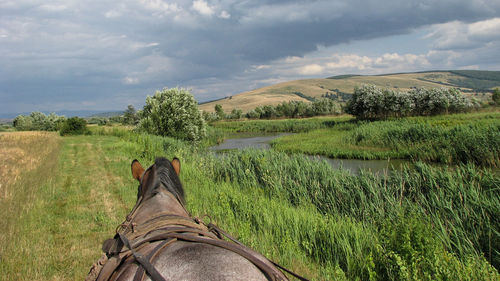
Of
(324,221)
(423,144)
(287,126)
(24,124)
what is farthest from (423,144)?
(24,124)

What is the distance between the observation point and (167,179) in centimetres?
221

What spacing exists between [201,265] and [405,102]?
132 ft

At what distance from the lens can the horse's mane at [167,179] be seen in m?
2.13

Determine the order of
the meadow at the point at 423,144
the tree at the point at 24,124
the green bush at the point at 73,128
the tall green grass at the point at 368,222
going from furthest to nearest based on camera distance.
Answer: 1. the tree at the point at 24,124
2. the green bush at the point at 73,128
3. the meadow at the point at 423,144
4. the tall green grass at the point at 368,222

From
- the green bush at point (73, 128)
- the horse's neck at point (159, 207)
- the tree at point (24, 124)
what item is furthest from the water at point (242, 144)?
the tree at point (24, 124)

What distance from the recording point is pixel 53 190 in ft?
24.9

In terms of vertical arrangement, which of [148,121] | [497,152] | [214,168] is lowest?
[497,152]

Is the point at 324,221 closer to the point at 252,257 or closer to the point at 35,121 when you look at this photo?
the point at 252,257

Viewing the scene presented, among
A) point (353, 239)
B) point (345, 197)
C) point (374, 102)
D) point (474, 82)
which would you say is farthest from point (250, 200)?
point (474, 82)

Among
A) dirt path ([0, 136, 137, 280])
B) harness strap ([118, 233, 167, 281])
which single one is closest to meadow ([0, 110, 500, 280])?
dirt path ([0, 136, 137, 280])

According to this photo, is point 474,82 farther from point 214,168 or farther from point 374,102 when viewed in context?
point 214,168

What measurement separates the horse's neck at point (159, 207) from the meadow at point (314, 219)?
2032 mm

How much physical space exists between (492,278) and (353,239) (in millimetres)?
1521

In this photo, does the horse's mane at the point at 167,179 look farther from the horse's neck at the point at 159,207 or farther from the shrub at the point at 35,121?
the shrub at the point at 35,121
